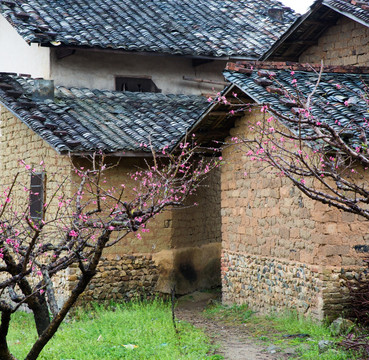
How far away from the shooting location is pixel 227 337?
9.64m

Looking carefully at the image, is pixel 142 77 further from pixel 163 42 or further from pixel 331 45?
pixel 331 45

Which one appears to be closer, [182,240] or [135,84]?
[182,240]

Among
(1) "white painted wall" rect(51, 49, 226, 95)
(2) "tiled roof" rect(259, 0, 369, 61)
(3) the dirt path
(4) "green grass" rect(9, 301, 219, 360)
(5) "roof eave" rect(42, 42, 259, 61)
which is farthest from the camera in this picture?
(1) "white painted wall" rect(51, 49, 226, 95)

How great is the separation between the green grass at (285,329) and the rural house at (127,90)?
6.90 ft

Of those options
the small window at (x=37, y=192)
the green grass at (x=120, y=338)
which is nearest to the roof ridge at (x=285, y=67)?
the green grass at (x=120, y=338)

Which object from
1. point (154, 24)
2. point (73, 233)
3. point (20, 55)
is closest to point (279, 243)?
point (73, 233)

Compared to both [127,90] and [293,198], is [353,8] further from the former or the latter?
[127,90]

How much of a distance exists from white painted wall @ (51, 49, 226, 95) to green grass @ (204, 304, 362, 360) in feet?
19.4

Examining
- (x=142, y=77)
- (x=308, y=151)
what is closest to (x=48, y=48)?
(x=142, y=77)

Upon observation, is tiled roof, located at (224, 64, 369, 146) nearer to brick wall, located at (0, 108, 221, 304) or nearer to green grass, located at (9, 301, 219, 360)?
green grass, located at (9, 301, 219, 360)

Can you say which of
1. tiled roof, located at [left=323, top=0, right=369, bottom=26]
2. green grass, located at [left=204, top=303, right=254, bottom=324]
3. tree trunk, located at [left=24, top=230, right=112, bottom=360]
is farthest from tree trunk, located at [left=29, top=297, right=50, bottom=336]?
tiled roof, located at [left=323, top=0, right=369, bottom=26]

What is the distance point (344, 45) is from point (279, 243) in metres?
3.98

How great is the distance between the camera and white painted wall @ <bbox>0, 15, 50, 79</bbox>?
14.8 metres

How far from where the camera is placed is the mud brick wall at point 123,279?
1246cm
